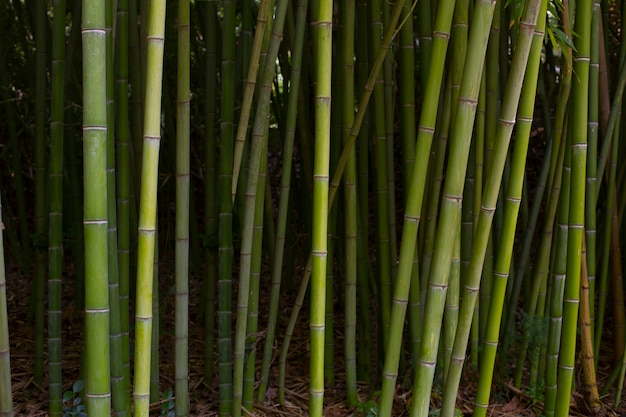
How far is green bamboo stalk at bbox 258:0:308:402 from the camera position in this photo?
1745 mm

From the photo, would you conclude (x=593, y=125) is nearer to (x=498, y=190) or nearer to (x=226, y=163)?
(x=498, y=190)

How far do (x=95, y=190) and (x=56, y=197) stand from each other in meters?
0.77

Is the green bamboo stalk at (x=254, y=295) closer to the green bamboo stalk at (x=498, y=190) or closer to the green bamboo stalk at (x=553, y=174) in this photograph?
the green bamboo stalk at (x=498, y=190)

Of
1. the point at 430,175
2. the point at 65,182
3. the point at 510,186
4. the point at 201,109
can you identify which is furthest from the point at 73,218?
the point at 510,186

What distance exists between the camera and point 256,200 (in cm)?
182

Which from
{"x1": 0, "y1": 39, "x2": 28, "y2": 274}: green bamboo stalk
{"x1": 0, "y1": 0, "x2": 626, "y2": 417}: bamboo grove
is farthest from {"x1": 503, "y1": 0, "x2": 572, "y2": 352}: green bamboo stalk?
{"x1": 0, "y1": 39, "x2": 28, "y2": 274}: green bamboo stalk

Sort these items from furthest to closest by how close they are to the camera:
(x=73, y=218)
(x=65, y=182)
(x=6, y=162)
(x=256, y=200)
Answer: (x=6, y=162) → (x=65, y=182) → (x=73, y=218) → (x=256, y=200)

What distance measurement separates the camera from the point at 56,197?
186 cm

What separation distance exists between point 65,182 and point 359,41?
1.63m

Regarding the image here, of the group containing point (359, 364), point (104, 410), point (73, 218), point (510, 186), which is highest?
point (510, 186)

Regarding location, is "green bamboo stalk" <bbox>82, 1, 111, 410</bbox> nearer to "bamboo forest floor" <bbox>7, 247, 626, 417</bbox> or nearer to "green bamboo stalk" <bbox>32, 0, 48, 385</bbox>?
"bamboo forest floor" <bbox>7, 247, 626, 417</bbox>

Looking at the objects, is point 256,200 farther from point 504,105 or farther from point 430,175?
point 504,105

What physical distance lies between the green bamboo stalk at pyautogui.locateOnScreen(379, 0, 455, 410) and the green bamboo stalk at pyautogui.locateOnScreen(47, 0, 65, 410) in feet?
3.19

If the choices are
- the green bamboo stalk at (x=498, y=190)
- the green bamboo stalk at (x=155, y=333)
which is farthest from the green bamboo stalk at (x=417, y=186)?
the green bamboo stalk at (x=155, y=333)
